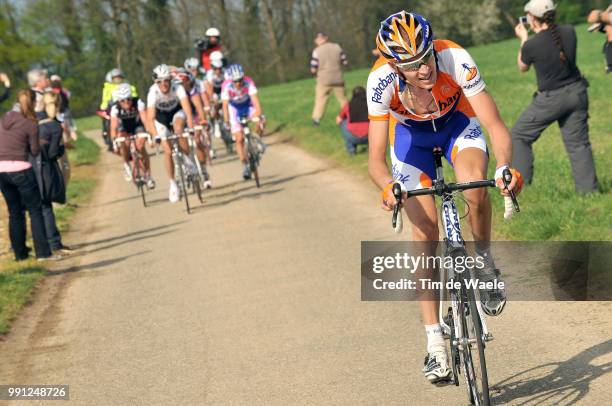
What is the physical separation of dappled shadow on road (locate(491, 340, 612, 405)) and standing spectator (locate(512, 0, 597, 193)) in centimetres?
498

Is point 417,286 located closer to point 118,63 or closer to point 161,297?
point 161,297

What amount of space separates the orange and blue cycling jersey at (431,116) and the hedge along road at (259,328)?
4.48 feet

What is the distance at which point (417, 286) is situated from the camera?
236 inches

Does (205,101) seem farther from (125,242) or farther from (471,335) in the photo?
(471,335)

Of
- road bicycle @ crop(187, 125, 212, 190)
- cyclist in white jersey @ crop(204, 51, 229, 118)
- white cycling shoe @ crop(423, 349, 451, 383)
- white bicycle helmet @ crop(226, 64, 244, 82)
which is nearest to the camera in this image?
white cycling shoe @ crop(423, 349, 451, 383)

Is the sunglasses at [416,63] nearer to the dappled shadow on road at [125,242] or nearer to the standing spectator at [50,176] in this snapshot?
the standing spectator at [50,176]

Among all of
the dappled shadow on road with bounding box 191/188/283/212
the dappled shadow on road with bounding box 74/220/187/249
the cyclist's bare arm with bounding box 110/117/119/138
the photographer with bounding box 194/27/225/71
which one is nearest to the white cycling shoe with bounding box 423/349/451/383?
the dappled shadow on road with bounding box 74/220/187/249

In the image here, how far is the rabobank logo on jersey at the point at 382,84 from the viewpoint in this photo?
5.82 m

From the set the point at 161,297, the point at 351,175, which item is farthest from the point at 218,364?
the point at 351,175

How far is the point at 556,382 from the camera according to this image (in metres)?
5.87

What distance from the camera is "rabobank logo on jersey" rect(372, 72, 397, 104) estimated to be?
5.82 metres

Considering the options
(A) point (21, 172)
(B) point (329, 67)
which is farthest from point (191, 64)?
(A) point (21, 172)

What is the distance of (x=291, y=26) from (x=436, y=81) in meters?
70.5

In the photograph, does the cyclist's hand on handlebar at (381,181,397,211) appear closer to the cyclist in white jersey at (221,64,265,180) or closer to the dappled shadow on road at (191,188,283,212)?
the dappled shadow on road at (191,188,283,212)
